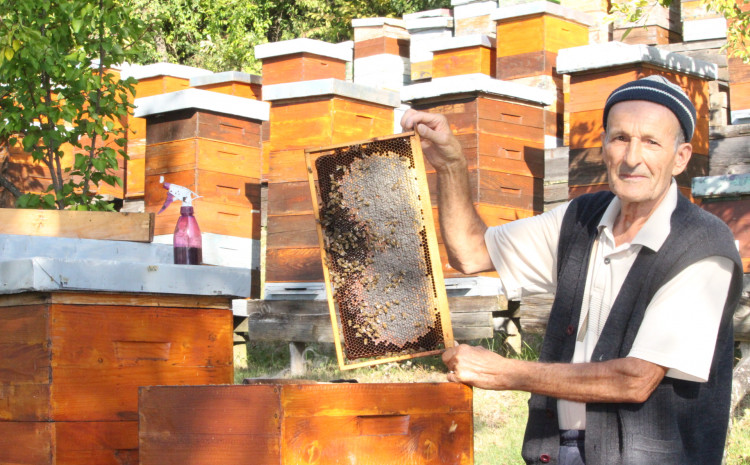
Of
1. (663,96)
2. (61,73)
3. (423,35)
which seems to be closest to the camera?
(663,96)

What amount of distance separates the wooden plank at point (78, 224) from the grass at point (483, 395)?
4.09ft

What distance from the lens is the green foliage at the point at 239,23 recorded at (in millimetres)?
14023

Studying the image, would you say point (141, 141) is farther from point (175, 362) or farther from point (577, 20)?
point (175, 362)

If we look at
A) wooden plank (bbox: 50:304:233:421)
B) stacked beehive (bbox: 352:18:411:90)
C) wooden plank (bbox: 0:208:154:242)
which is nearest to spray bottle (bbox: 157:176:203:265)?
wooden plank (bbox: 0:208:154:242)

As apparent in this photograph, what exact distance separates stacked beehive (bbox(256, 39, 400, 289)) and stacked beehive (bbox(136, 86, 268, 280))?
44cm

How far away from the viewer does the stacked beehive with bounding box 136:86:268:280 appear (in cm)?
673

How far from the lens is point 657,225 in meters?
2.20

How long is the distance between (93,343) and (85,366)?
72 mm

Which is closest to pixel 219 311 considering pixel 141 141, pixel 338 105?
pixel 338 105

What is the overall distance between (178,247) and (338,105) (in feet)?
10.3

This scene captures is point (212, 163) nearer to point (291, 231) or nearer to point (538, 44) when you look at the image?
point (291, 231)

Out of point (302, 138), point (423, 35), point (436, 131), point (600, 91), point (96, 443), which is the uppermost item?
point (423, 35)

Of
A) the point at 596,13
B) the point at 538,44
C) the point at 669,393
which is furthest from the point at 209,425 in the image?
the point at 596,13

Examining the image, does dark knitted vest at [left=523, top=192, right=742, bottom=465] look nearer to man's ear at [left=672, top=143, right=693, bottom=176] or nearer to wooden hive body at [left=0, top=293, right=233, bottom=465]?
man's ear at [left=672, top=143, right=693, bottom=176]
